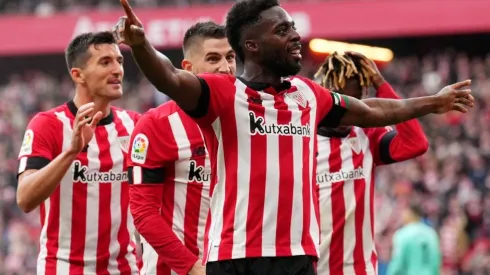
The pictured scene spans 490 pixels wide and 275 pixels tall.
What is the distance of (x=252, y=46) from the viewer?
5258 mm

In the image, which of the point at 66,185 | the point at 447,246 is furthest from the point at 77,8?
the point at 66,185

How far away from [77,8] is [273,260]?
2353 cm

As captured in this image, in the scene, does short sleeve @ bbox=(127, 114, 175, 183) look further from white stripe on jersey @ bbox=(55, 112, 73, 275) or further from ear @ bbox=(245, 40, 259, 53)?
ear @ bbox=(245, 40, 259, 53)

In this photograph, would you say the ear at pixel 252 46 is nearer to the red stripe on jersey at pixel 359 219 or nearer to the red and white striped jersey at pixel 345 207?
the red and white striped jersey at pixel 345 207

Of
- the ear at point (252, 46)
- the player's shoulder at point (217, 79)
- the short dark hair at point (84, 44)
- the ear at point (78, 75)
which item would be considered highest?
the short dark hair at point (84, 44)

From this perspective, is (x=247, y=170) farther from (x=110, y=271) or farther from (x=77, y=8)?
(x=77, y=8)

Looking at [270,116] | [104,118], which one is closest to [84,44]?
[104,118]

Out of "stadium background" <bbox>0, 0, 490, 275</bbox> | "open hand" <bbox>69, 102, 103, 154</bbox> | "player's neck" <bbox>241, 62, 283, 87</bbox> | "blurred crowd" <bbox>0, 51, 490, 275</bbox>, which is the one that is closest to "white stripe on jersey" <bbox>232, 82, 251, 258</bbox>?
"player's neck" <bbox>241, 62, 283, 87</bbox>

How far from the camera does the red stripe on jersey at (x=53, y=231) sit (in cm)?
652

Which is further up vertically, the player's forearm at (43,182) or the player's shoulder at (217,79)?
the player's shoulder at (217,79)

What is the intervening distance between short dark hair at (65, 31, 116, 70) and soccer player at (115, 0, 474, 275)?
6.05ft

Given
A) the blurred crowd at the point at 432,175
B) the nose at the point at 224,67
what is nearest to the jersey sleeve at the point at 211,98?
the nose at the point at 224,67

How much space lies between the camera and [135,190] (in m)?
6.02

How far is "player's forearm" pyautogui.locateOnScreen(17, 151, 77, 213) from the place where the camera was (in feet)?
19.2
